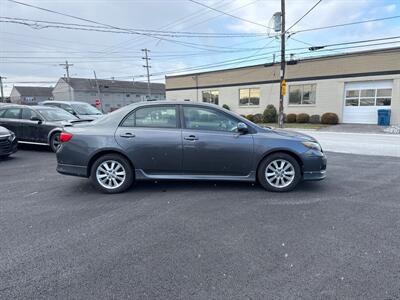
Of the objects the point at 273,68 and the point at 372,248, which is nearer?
the point at 372,248

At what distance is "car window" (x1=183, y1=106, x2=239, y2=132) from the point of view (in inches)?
182

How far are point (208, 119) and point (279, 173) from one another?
1557 mm

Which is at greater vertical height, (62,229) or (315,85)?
(315,85)

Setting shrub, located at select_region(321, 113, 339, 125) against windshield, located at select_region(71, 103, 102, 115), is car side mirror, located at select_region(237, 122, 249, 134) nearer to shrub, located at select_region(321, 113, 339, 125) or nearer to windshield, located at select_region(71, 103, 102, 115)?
windshield, located at select_region(71, 103, 102, 115)

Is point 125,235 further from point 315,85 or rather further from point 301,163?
point 315,85

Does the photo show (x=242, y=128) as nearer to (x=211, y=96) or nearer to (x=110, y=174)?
(x=110, y=174)

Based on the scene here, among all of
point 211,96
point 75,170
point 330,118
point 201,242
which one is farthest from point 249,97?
point 201,242

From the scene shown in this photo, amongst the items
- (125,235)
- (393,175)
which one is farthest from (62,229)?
(393,175)

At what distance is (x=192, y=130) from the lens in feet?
15.0

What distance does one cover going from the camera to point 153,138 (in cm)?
452

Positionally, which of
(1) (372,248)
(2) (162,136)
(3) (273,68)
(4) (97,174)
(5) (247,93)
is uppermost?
(3) (273,68)

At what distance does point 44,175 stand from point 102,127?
240cm

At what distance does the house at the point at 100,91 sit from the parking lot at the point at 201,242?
5760 cm

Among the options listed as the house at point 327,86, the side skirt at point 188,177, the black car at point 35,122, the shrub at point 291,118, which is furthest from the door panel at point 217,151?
the shrub at point 291,118
